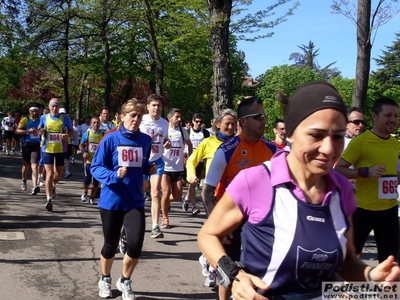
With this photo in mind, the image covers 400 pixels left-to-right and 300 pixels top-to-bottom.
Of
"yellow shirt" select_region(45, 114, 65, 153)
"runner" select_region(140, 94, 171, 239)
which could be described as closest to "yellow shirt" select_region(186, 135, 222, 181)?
"runner" select_region(140, 94, 171, 239)

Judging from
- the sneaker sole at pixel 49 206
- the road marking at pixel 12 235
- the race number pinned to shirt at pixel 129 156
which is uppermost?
the race number pinned to shirt at pixel 129 156

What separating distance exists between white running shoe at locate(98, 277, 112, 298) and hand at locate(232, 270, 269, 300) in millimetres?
3525

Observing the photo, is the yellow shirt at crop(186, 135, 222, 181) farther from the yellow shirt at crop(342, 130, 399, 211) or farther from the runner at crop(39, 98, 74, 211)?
the runner at crop(39, 98, 74, 211)

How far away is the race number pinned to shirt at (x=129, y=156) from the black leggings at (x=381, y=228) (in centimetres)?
225

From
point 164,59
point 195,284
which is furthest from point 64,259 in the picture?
point 164,59

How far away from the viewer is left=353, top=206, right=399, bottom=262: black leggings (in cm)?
534

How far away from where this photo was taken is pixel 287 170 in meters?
2.33

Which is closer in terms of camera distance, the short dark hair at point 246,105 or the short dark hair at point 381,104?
the short dark hair at point 246,105

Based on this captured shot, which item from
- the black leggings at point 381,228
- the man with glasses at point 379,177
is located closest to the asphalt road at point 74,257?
the black leggings at point 381,228

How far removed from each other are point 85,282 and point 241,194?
13.5 ft

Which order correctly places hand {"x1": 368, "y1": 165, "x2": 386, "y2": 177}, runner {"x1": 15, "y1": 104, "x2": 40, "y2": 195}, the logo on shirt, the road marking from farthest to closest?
runner {"x1": 15, "y1": 104, "x2": 40, "y2": 195}, the road marking, hand {"x1": 368, "y1": 165, "x2": 386, "y2": 177}, the logo on shirt

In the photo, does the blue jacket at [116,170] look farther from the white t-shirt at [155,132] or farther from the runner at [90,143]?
the runner at [90,143]

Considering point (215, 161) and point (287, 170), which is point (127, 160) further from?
point (287, 170)

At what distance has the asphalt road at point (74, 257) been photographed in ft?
18.9
